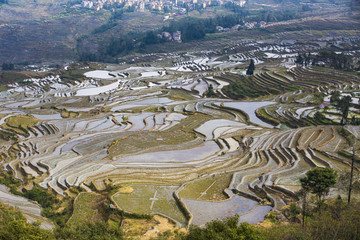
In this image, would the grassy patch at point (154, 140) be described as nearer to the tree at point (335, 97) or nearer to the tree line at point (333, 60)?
the tree at point (335, 97)

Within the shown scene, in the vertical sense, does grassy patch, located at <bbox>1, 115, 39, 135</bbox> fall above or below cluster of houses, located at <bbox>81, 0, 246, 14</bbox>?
below

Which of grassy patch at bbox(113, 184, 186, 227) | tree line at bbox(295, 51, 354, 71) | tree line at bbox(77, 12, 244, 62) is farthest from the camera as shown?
tree line at bbox(77, 12, 244, 62)

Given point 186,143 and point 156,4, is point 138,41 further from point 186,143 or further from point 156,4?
point 186,143

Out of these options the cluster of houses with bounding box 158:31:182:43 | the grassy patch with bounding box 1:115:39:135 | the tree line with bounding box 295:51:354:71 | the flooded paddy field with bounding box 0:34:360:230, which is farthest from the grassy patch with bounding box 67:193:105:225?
the cluster of houses with bounding box 158:31:182:43

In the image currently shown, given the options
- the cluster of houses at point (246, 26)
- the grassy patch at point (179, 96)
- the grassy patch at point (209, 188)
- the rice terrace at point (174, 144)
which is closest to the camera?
the rice terrace at point (174, 144)

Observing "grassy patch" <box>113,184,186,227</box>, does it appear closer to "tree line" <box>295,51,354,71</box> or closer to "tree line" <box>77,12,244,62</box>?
"tree line" <box>295,51,354,71</box>

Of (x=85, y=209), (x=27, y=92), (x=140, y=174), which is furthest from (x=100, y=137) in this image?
(x=27, y=92)

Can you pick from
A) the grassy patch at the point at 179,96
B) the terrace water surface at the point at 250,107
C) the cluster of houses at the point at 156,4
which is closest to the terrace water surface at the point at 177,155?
the terrace water surface at the point at 250,107
